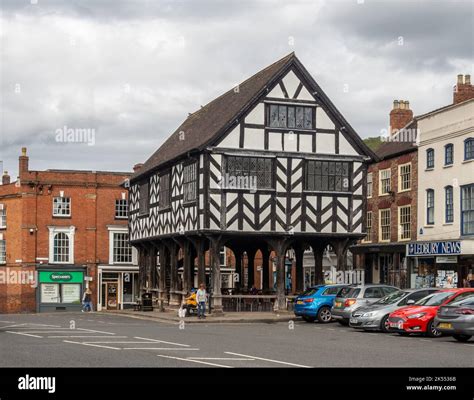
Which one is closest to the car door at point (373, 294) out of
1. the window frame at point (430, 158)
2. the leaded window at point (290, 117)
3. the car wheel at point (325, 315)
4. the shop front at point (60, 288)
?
the car wheel at point (325, 315)

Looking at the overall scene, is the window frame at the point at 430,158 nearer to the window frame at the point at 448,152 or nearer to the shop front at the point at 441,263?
the window frame at the point at 448,152

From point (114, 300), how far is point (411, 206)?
22.2m

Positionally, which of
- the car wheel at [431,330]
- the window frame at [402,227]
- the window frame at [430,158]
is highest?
the window frame at [430,158]

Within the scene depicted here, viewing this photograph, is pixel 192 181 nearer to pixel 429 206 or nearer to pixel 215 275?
pixel 215 275

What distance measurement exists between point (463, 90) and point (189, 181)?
48.0 ft

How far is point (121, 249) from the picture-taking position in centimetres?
5841

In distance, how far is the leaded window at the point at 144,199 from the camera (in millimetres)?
46938

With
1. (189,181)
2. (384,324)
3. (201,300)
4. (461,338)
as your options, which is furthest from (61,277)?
(461,338)

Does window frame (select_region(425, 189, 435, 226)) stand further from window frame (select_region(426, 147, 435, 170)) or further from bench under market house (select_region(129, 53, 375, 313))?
bench under market house (select_region(129, 53, 375, 313))

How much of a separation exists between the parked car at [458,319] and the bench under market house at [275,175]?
14.0 meters

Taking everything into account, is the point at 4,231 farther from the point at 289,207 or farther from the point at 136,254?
the point at 289,207

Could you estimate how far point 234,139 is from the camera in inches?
1484

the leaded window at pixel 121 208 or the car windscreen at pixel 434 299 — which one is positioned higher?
the leaded window at pixel 121 208
